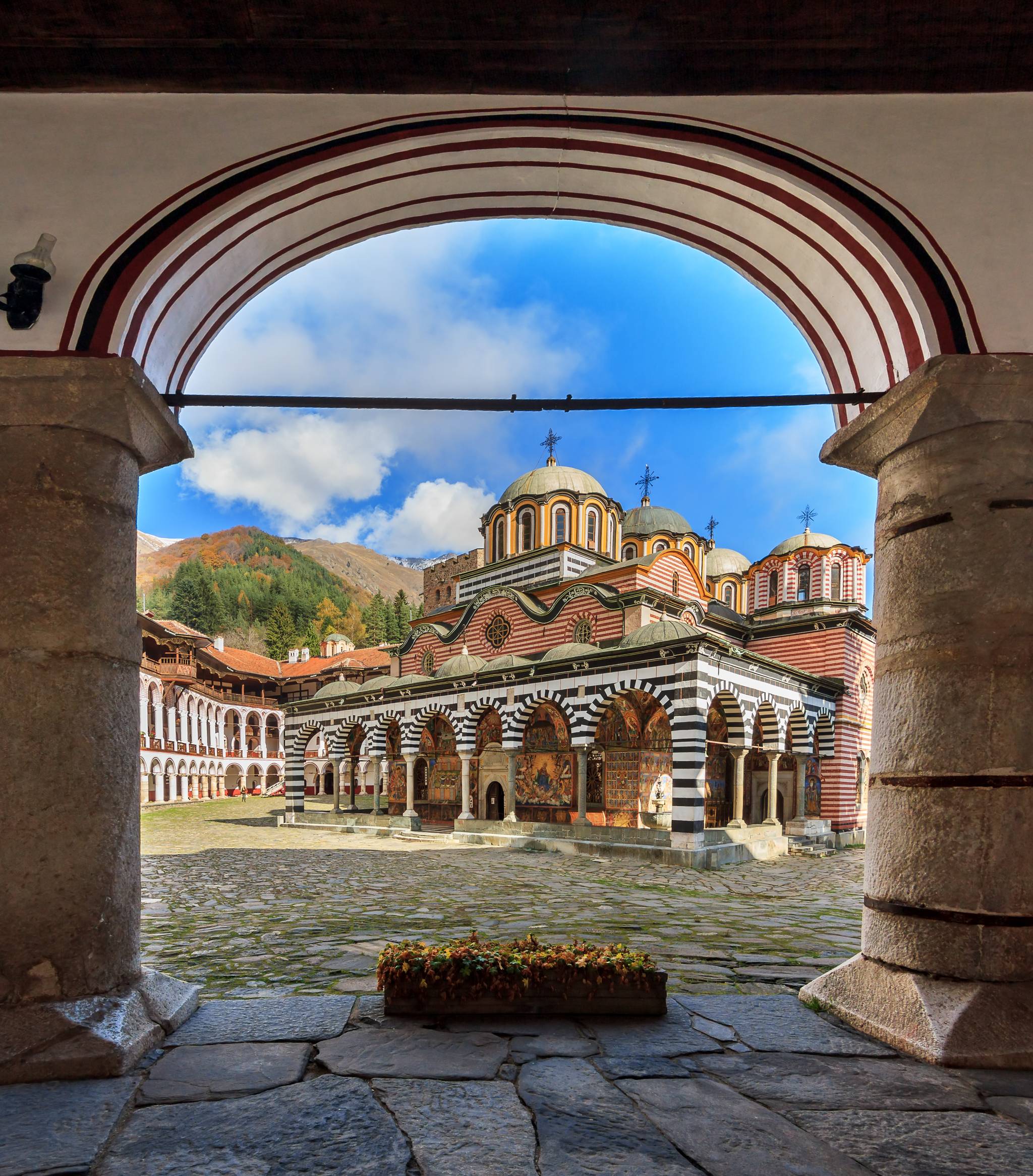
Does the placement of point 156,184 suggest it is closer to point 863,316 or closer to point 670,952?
point 863,316

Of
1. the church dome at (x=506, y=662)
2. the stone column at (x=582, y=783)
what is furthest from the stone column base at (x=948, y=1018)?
the church dome at (x=506, y=662)

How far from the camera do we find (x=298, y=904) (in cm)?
775

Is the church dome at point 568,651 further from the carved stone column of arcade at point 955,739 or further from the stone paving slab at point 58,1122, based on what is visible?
the stone paving slab at point 58,1122

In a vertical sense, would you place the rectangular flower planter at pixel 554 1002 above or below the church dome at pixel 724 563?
below

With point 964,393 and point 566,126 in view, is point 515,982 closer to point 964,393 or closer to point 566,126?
point 964,393

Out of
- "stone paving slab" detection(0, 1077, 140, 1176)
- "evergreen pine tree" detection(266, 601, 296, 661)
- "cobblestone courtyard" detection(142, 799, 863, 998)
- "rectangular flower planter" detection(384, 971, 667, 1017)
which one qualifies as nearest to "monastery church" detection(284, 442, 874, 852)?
"cobblestone courtyard" detection(142, 799, 863, 998)

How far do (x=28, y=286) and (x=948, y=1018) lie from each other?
425 centimetres

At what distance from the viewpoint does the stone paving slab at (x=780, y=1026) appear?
2.99 m

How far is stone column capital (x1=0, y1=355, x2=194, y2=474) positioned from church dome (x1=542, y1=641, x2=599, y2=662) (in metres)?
13.2

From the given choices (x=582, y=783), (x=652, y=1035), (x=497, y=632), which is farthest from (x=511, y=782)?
(x=652, y=1035)

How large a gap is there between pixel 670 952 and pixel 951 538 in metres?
3.55

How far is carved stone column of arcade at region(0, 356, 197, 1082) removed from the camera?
285 centimetres

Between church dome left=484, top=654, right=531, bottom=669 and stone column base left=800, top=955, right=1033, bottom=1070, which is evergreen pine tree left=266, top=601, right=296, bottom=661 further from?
→ stone column base left=800, top=955, right=1033, bottom=1070

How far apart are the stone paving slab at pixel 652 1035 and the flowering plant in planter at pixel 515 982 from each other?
60mm
